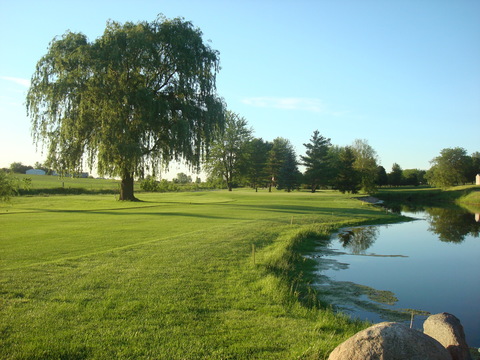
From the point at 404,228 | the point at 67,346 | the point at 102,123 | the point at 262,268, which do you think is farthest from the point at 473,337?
the point at 102,123

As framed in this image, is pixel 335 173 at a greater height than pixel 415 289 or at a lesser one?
greater

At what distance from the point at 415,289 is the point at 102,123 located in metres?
23.3

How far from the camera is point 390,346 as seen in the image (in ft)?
12.3

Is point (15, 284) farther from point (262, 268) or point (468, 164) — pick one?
point (468, 164)

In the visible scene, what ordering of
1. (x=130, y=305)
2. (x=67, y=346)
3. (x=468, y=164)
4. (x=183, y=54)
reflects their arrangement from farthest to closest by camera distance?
(x=468, y=164)
(x=183, y=54)
(x=130, y=305)
(x=67, y=346)

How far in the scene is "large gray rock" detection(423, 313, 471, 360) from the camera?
180 inches

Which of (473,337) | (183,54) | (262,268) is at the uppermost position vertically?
(183,54)

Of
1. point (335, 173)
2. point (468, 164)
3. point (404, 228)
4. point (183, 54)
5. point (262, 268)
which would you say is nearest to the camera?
point (262, 268)

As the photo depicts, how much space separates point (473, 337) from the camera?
6.89 meters

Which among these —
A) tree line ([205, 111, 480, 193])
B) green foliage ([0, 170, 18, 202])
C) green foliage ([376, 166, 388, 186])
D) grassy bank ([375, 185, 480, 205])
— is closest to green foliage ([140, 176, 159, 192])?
tree line ([205, 111, 480, 193])

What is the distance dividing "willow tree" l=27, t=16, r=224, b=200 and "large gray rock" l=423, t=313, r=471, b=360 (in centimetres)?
2304

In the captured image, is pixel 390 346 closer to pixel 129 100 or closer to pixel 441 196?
pixel 129 100

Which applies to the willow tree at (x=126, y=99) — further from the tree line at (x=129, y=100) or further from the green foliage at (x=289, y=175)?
the green foliage at (x=289, y=175)

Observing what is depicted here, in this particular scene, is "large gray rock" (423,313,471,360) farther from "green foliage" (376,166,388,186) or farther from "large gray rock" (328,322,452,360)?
"green foliage" (376,166,388,186)
